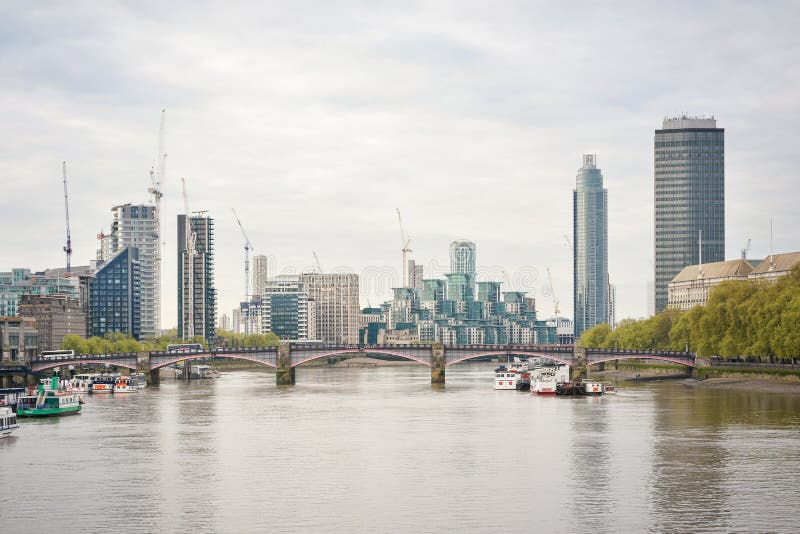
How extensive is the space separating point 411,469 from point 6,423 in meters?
38.5

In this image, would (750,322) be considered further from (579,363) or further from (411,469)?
(411,469)

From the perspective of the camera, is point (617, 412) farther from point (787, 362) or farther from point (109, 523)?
point (109, 523)

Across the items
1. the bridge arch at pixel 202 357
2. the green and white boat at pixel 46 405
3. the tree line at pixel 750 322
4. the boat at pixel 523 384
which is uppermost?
the tree line at pixel 750 322

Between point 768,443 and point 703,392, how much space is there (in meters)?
57.3

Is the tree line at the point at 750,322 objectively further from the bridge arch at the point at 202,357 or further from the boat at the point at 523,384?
the bridge arch at the point at 202,357

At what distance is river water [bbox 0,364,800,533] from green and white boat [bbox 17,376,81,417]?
8.32 feet

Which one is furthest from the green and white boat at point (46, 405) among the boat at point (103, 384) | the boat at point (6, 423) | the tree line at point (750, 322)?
Answer: the tree line at point (750, 322)

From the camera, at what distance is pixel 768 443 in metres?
Answer: 90.8

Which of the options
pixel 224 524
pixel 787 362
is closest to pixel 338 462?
pixel 224 524

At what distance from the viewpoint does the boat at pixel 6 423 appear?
99.5m

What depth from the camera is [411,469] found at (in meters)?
80.2

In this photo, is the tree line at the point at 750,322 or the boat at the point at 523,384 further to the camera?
the boat at the point at 523,384

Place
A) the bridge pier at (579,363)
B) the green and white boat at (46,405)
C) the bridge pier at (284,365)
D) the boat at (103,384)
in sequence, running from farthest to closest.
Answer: the bridge pier at (284,365) → the bridge pier at (579,363) → the boat at (103,384) → the green and white boat at (46,405)

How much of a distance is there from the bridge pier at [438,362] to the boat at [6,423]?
8812 cm
